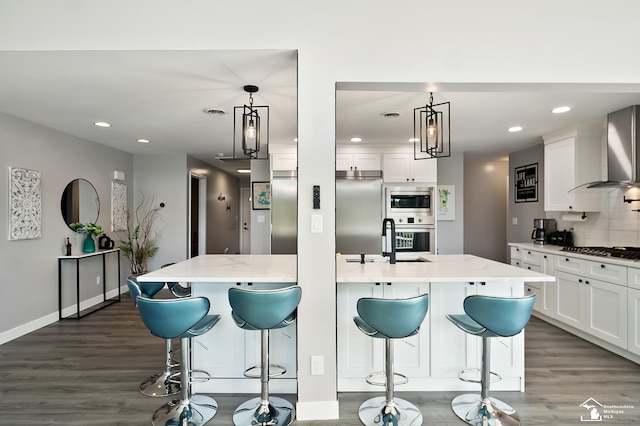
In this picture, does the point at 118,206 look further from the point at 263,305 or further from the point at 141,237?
the point at 263,305

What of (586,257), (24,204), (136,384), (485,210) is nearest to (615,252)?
(586,257)

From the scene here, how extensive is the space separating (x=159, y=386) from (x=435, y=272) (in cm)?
221

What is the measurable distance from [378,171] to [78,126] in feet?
12.7

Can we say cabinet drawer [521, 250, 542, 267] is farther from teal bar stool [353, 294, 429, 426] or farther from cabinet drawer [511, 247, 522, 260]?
teal bar stool [353, 294, 429, 426]

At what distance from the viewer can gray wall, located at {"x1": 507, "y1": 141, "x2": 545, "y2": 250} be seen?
200 inches

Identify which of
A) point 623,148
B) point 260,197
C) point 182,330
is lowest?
point 182,330

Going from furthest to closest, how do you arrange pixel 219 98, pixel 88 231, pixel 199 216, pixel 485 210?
pixel 199 216, pixel 485 210, pixel 88 231, pixel 219 98

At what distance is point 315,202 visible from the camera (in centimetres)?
227

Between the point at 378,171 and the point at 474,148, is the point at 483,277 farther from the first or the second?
the point at 474,148

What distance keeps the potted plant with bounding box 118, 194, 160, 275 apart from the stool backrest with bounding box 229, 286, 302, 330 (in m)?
4.13

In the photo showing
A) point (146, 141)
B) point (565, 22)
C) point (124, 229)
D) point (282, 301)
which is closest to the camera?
point (282, 301)

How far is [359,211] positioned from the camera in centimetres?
522

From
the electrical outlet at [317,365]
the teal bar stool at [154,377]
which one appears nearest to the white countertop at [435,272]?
the electrical outlet at [317,365]

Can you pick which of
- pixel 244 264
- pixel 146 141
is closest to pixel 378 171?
pixel 244 264
